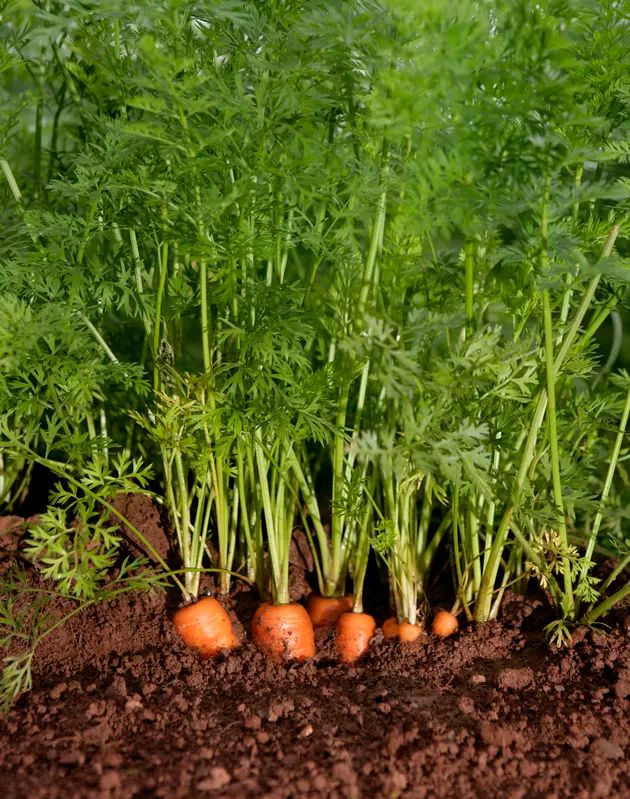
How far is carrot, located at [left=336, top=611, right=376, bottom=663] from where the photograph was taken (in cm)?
137

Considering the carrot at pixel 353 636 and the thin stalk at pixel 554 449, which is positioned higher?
the thin stalk at pixel 554 449

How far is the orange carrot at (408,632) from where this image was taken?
1369 mm

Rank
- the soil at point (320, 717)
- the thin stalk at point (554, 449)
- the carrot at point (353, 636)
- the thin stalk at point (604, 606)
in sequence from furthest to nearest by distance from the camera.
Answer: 1. the carrot at point (353, 636)
2. the thin stalk at point (604, 606)
3. the thin stalk at point (554, 449)
4. the soil at point (320, 717)

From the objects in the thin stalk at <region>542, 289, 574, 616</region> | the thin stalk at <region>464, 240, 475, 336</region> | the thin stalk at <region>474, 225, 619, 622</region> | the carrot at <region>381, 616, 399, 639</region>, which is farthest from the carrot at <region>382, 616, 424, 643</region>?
the thin stalk at <region>464, 240, 475, 336</region>

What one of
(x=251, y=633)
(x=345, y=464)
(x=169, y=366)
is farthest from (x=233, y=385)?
(x=251, y=633)

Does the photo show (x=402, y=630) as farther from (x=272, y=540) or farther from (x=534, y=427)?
(x=534, y=427)

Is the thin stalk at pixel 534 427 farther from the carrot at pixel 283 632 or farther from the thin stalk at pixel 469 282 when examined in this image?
the carrot at pixel 283 632

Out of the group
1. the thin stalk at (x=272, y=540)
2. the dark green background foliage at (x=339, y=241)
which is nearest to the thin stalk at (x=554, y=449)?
the dark green background foliage at (x=339, y=241)

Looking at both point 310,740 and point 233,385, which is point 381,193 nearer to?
point 233,385

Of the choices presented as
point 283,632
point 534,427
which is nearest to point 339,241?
point 534,427

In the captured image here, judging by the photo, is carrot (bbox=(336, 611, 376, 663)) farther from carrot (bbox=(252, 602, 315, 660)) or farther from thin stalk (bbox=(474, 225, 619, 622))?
thin stalk (bbox=(474, 225, 619, 622))

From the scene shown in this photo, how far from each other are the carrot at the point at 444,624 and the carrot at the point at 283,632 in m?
0.21

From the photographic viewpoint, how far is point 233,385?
1.25m

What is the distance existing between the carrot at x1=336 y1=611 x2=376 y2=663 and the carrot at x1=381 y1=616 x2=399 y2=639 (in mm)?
34
